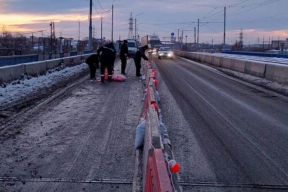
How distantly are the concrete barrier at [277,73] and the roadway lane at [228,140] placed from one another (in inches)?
234

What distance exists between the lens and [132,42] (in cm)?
6425

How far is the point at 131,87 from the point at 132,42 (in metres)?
43.7

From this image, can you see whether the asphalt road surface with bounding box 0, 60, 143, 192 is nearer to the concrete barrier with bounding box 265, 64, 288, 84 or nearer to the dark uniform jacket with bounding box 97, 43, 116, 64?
the dark uniform jacket with bounding box 97, 43, 116, 64

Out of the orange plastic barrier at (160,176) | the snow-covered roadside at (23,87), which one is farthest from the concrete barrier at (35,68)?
the orange plastic barrier at (160,176)

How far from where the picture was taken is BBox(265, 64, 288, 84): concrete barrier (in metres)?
22.8

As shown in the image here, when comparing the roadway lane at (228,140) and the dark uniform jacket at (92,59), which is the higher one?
the dark uniform jacket at (92,59)

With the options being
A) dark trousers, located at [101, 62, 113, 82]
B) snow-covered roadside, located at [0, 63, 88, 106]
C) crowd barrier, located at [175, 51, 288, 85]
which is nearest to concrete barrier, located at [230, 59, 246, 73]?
crowd barrier, located at [175, 51, 288, 85]

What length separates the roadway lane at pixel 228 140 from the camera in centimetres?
714

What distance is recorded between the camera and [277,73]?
24.2 metres

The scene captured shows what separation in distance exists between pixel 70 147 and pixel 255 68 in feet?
71.2

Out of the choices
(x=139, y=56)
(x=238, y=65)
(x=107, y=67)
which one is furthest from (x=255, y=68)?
(x=107, y=67)

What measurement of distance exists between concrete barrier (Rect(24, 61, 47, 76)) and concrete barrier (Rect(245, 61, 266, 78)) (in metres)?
12.4

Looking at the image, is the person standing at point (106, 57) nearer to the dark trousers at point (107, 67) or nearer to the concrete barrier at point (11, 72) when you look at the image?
the dark trousers at point (107, 67)

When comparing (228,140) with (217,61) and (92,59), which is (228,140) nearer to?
(92,59)
